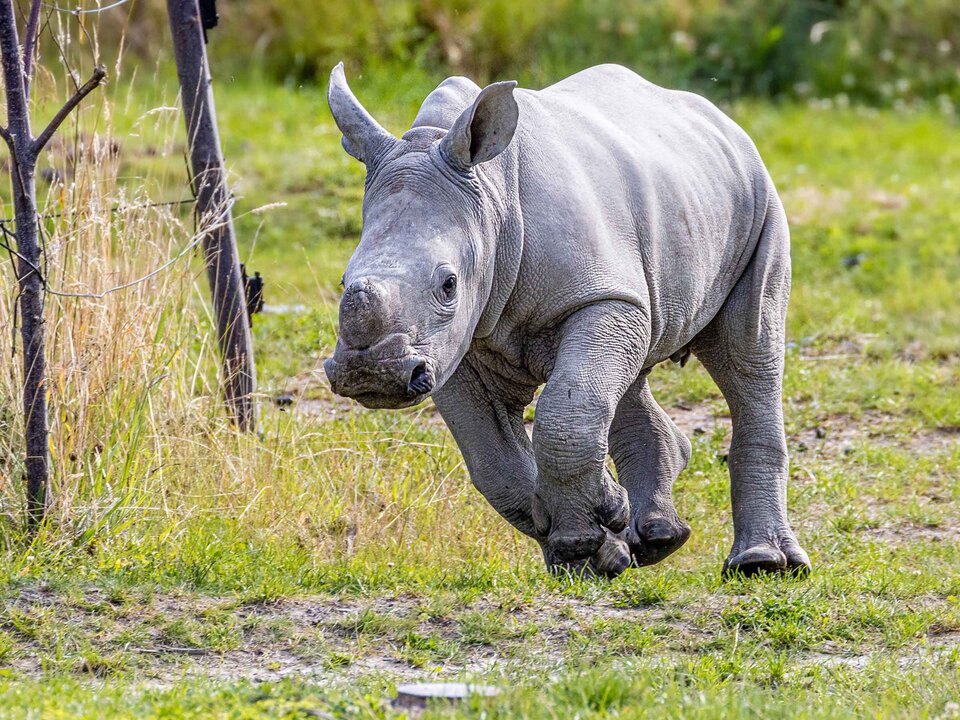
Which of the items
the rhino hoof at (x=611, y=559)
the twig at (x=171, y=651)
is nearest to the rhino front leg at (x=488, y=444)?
the rhino hoof at (x=611, y=559)

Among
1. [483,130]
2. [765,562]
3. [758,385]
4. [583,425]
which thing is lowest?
[765,562]

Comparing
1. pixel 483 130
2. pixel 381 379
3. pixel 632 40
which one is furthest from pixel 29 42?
pixel 632 40

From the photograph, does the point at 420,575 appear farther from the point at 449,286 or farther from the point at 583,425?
the point at 449,286

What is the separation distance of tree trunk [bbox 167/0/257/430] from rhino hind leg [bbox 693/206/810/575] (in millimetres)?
2261

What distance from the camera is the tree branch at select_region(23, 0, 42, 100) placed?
17.2 feet

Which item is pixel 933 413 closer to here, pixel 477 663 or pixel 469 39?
pixel 477 663

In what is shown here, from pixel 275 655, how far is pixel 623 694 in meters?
1.16

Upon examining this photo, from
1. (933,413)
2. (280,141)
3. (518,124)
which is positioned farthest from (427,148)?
(280,141)

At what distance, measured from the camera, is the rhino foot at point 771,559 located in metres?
5.71

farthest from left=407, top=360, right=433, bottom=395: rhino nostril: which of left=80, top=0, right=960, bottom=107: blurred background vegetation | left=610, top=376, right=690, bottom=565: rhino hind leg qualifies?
left=80, top=0, right=960, bottom=107: blurred background vegetation

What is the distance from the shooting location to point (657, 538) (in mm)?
5797

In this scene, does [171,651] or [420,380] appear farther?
[171,651]

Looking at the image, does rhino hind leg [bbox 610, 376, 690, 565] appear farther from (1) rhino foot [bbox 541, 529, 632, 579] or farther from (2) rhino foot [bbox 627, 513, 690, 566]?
(1) rhino foot [bbox 541, 529, 632, 579]

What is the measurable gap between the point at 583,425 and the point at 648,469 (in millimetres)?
1289
